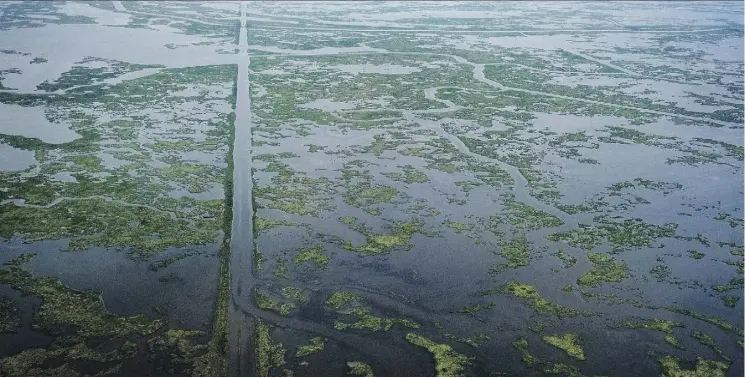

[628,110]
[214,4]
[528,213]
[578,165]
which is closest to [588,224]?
[528,213]

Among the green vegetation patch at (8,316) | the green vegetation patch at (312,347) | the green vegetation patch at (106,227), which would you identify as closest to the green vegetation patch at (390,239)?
the green vegetation patch at (312,347)

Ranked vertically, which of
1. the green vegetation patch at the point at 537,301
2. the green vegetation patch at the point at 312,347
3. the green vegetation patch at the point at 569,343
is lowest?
the green vegetation patch at the point at 312,347

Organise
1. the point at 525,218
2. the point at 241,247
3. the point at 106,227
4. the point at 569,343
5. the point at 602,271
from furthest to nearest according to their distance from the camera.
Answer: the point at 525,218, the point at 106,227, the point at 241,247, the point at 602,271, the point at 569,343

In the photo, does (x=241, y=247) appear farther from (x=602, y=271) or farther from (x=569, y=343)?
(x=602, y=271)

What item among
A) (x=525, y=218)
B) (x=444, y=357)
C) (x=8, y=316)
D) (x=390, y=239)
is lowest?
(x=8, y=316)

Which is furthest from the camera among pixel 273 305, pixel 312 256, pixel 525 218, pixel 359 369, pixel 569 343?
pixel 525 218

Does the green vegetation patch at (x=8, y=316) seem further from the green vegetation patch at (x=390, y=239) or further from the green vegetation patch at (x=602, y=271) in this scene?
the green vegetation patch at (x=602, y=271)

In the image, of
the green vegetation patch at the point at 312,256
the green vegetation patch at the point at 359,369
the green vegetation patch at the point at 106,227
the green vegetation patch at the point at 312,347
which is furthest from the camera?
the green vegetation patch at the point at 106,227

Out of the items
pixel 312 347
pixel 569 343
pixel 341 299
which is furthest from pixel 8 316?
pixel 569 343
